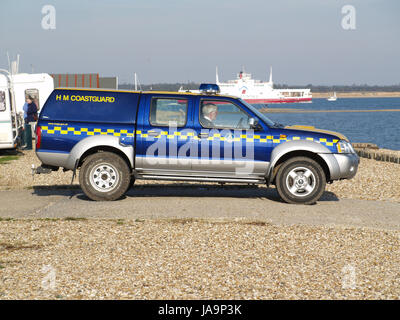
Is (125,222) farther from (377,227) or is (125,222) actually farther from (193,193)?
(377,227)

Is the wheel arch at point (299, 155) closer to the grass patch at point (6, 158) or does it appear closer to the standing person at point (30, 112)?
the grass patch at point (6, 158)

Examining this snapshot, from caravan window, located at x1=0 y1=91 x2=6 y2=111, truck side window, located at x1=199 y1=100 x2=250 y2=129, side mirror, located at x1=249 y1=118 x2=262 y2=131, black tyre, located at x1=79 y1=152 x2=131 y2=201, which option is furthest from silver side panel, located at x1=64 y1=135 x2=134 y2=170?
caravan window, located at x1=0 y1=91 x2=6 y2=111

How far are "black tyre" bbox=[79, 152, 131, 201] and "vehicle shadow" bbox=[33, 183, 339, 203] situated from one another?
0.46 metres

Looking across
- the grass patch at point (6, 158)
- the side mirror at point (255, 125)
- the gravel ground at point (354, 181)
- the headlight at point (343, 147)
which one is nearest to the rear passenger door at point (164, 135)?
the side mirror at point (255, 125)

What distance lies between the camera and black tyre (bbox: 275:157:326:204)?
9.18 metres

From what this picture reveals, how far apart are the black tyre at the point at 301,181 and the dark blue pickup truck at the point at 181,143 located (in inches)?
0.7

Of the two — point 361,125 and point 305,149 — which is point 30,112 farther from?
point 361,125

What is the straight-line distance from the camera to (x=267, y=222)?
8.01m

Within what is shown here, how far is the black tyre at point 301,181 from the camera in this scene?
918 centimetres

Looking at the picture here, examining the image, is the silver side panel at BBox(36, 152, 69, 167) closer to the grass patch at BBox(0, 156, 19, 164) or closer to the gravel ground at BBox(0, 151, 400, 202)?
the gravel ground at BBox(0, 151, 400, 202)

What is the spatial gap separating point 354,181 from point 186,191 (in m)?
4.30

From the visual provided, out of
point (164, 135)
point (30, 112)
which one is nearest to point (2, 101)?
point (30, 112)

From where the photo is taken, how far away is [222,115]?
30.2ft

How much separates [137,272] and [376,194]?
6.85 m
